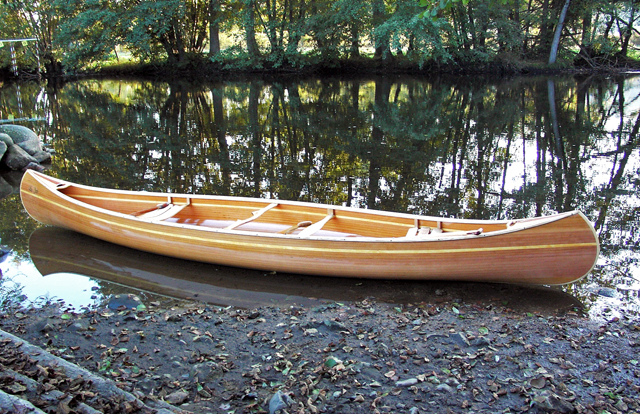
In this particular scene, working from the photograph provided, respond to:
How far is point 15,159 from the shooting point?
430 inches

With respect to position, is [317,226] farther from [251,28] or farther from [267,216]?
[251,28]

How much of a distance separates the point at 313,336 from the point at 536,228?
93.3 inches

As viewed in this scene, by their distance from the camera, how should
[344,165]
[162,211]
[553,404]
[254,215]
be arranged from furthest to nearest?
[344,165]
[162,211]
[254,215]
[553,404]

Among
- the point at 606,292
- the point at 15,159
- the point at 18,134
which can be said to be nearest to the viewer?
the point at 606,292

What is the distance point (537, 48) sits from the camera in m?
29.3

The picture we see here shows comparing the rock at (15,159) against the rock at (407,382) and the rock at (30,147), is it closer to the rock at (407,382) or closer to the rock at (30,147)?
the rock at (30,147)

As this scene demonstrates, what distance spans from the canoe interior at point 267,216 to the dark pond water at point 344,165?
0.65 m

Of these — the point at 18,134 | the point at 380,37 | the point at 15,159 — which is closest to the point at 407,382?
the point at 15,159

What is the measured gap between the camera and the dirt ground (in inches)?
126

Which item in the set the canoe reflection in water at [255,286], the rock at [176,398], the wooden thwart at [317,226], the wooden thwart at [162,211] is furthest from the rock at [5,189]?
the rock at [176,398]

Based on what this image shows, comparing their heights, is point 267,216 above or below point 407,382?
above

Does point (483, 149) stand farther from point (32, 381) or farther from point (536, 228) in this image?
point (32, 381)

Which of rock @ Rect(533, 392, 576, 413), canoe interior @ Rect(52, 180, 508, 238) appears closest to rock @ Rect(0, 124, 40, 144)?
canoe interior @ Rect(52, 180, 508, 238)

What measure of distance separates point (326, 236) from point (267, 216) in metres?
1.27
